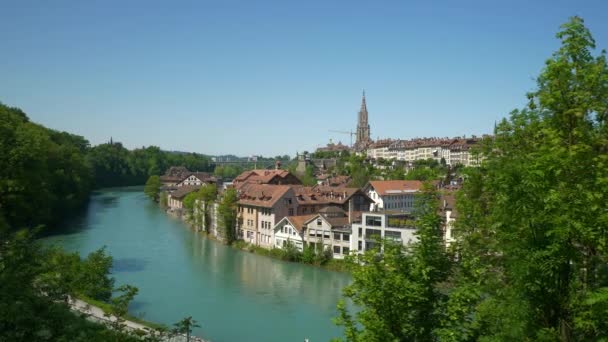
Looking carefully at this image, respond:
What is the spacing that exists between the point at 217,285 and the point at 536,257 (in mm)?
17657

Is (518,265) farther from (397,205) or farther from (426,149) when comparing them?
(426,149)

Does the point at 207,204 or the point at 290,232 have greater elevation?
the point at 207,204

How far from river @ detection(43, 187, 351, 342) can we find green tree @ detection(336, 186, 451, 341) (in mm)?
8055

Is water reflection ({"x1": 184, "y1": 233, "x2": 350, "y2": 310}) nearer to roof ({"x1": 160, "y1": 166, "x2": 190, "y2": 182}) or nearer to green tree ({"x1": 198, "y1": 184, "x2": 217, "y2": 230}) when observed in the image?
green tree ({"x1": 198, "y1": 184, "x2": 217, "y2": 230})

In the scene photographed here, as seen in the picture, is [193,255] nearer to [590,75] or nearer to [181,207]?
[181,207]

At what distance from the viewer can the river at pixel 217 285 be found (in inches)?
644

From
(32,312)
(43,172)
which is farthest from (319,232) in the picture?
(32,312)

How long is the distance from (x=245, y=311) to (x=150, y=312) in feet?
10.7

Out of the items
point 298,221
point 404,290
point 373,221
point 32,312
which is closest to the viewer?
point 32,312

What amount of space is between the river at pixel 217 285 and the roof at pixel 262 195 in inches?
124

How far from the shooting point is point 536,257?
5.44 meters

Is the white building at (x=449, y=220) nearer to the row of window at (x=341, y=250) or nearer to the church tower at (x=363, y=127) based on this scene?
the row of window at (x=341, y=250)

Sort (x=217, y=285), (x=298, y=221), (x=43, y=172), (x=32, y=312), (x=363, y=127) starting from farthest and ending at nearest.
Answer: (x=363, y=127) → (x=43, y=172) → (x=298, y=221) → (x=217, y=285) → (x=32, y=312)

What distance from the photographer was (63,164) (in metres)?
46.9
